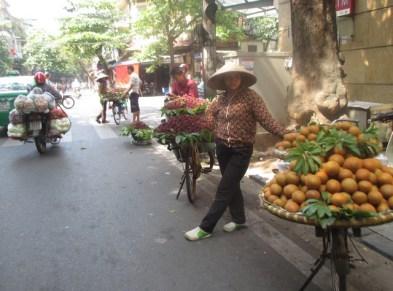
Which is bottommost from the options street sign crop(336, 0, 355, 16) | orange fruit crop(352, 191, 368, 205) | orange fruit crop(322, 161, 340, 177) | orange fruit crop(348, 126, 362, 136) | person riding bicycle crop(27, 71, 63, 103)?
orange fruit crop(352, 191, 368, 205)

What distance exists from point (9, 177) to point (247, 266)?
5403 millimetres

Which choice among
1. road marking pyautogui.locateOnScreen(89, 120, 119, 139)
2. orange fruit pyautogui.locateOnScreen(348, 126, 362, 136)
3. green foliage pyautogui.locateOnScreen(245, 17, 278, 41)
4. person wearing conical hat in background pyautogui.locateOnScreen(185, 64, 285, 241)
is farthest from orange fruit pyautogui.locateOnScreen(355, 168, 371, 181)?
green foliage pyautogui.locateOnScreen(245, 17, 278, 41)

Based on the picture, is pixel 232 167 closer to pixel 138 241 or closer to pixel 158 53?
pixel 138 241

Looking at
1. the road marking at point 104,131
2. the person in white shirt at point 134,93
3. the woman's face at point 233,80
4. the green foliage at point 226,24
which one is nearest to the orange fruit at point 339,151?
the woman's face at point 233,80

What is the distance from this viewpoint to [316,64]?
22.1 feet

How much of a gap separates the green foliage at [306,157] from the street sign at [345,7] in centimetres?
789

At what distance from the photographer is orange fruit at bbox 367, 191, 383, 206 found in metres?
2.79

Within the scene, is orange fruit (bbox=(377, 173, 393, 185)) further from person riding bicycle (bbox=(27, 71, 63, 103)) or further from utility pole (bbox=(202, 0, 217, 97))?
person riding bicycle (bbox=(27, 71, 63, 103))

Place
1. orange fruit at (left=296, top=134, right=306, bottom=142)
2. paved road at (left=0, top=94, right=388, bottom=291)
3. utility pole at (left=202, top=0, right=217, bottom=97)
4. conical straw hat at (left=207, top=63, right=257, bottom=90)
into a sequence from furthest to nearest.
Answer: utility pole at (left=202, top=0, right=217, bottom=97) → conical straw hat at (left=207, top=63, right=257, bottom=90) → paved road at (left=0, top=94, right=388, bottom=291) → orange fruit at (left=296, top=134, right=306, bottom=142)

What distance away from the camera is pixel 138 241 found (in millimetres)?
4676

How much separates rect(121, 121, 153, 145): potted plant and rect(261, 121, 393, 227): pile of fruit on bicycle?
7.31 metres

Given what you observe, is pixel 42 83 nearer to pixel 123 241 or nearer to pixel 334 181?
pixel 123 241

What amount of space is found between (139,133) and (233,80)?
246 inches

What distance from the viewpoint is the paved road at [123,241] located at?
379cm
